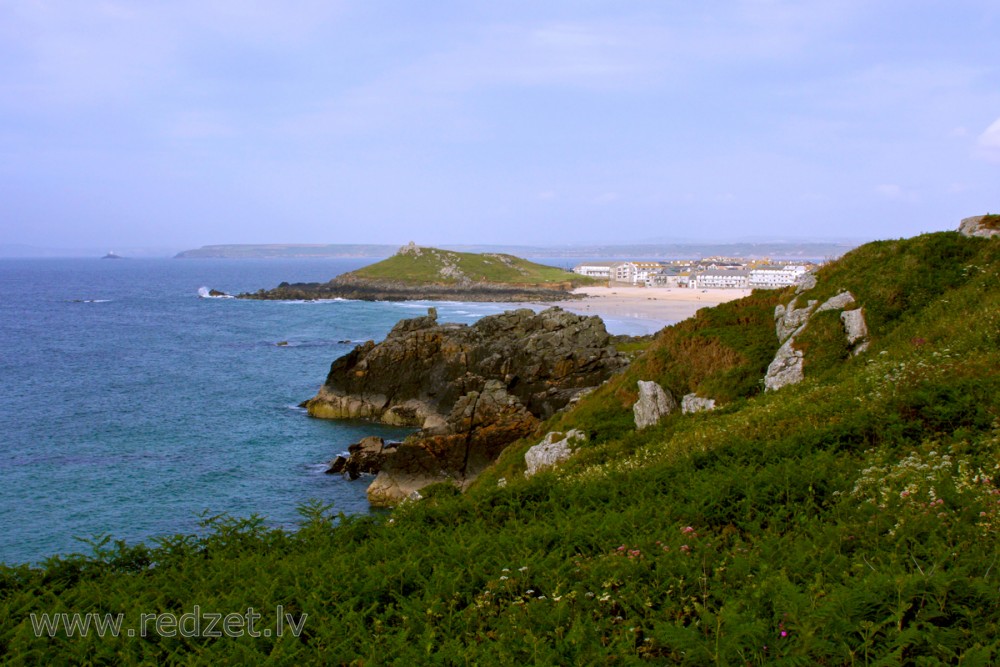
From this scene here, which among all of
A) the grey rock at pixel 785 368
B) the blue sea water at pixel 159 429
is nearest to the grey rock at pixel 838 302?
the grey rock at pixel 785 368

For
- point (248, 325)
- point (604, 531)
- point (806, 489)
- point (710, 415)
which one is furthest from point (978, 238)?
point (248, 325)

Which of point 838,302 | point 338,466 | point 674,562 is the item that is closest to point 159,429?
point 338,466

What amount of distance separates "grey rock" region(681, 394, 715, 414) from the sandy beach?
7192 cm

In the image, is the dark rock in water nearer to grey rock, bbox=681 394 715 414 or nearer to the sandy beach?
grey rock, bbox=681 394 715 414

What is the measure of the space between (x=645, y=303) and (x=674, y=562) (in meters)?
131

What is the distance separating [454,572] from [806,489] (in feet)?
18.5

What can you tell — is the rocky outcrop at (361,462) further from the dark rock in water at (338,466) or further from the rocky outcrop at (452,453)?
→ the rocky outcrop at (452,453)

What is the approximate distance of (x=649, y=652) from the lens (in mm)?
7023

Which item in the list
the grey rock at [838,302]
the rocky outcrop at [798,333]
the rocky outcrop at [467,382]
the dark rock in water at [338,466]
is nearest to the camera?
the rocky outcrop at [798,333]

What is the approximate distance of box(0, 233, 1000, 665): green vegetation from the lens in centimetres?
686

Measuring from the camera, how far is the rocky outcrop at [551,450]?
70.0 ft

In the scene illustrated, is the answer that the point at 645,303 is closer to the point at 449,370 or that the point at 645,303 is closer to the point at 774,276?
the point at 774,276

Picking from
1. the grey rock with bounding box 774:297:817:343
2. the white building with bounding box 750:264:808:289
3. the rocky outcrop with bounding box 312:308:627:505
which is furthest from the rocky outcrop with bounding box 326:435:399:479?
the white building with bounding box 750:264:808:289

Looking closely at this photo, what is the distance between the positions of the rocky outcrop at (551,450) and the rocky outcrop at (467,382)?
12.6 meters
